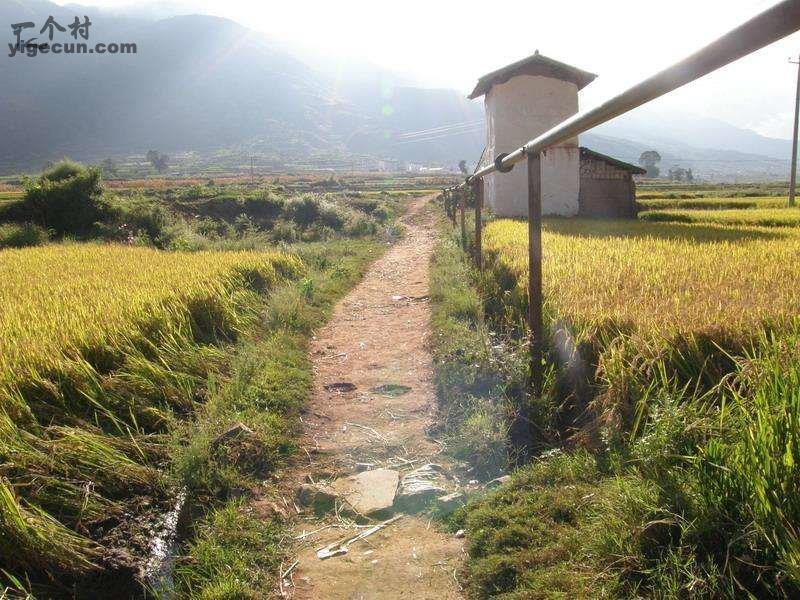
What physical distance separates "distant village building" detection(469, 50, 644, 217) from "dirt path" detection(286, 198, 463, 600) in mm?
11715

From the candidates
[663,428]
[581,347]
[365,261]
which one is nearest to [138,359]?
[581,347]

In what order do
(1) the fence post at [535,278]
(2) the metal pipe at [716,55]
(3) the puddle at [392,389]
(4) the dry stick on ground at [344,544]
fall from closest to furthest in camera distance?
(2) the metal pipe at [716,55]
(4) the dry stick on ground at [344,544]
(1) the fence post at [535,278]
(3) the puddle at [392,389]

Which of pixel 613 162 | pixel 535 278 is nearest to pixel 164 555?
pixel 535 278

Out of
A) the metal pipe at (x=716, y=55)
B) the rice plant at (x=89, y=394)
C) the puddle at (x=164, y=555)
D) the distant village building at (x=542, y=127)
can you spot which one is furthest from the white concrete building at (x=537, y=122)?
the puddle at (x=164, y=555)

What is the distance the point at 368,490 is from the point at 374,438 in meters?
0.79

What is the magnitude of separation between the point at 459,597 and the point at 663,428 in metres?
1.20

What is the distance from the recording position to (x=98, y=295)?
5836 millimetres

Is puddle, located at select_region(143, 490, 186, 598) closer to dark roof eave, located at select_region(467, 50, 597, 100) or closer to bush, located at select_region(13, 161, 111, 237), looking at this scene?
dark roof eave, located at select_region(467, 50, 597, 100)

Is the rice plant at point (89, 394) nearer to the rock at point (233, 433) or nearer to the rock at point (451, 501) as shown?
the rock at point (233, 433)

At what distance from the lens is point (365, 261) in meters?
14.0

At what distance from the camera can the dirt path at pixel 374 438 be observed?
9.10 feet

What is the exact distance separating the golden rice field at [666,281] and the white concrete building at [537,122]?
11.3m

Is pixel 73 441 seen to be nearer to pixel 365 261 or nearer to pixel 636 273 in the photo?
pixel 636 273

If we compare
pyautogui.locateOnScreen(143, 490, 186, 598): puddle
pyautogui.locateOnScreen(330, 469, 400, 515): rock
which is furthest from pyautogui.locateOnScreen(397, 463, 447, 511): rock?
pyautogui.locateOnScreen(143, 490, 186, 598): puddle
